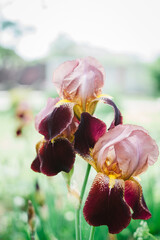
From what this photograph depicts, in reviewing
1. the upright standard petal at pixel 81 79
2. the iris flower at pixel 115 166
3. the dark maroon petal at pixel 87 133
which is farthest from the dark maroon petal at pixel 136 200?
the upright standard petal at pixel 81 79

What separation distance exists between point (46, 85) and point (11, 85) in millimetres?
3069

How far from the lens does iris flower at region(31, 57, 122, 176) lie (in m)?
0.68

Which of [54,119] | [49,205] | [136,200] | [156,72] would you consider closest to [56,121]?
[54,119]

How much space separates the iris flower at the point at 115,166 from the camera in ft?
2.07

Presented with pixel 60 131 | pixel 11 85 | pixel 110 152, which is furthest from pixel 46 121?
pixel 11 85

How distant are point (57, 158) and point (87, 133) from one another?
0.09 m

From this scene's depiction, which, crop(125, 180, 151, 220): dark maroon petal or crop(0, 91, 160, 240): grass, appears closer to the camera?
crop(125, 180, 151, 220): dark maroon petal

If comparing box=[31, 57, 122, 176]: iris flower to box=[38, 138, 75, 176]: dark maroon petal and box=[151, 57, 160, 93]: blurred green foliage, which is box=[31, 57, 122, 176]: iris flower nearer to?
box=[38, 138, 75, 176]: dark maroon petal

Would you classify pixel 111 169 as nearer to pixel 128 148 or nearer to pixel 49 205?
pixel 128 148

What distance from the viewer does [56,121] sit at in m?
0.70

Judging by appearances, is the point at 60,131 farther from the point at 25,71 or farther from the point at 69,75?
the point at 25,71

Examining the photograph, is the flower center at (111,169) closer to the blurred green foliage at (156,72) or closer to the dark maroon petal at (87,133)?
the dark maroon petal at (87,133)

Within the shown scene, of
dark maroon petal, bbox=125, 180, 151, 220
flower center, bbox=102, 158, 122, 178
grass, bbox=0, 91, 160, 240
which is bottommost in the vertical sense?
grass, bbox=0, 91, 160, 240

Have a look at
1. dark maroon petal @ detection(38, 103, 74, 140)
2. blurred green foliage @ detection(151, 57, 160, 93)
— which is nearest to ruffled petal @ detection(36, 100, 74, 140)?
dark maroon petal @ detection(38, 103, 74, 140)
